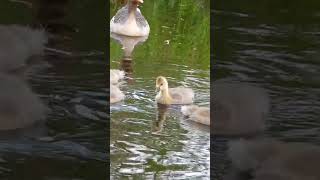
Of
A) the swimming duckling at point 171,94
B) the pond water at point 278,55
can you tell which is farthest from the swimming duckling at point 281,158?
the swimming duckling at point 171,94

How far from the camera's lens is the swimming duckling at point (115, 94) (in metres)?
1.36

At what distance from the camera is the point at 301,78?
1275 millimetres

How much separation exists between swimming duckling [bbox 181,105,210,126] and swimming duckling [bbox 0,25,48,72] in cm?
39

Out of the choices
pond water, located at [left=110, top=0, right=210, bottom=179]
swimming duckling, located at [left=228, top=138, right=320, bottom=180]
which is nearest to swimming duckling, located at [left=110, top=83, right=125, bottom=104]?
pond water, located at [left=110, top=0, right=210, bottom=179]

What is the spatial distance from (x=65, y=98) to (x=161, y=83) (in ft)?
0.83

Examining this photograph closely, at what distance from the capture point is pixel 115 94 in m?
1.38

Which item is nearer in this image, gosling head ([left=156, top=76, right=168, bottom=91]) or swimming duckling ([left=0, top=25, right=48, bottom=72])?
swimming duckling ([left=0, top=25, right=48, bottom=72])

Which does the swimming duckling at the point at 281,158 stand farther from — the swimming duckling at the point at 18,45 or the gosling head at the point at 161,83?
the swimming duckling at the point at 18,45

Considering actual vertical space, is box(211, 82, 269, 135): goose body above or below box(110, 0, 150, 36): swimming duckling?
below

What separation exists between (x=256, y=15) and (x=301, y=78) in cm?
17


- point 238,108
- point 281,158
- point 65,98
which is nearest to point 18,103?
point 65,98

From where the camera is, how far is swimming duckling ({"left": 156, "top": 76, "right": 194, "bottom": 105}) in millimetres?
1386

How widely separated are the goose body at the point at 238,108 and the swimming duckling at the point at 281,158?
0.04m

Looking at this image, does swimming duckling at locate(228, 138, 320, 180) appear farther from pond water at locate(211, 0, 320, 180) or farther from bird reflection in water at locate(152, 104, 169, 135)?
bird reflection in water at locate(152, 104, 169, 135)
